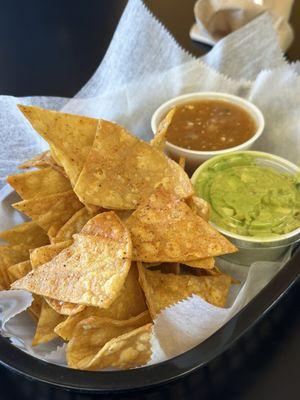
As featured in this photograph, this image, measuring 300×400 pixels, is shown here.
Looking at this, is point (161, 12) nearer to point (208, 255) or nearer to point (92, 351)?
point (208, 255)

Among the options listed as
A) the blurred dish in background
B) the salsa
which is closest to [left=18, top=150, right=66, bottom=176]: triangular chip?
the salsa

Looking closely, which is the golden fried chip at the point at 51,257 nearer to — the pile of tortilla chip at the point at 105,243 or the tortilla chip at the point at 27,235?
the pile of tortilla chip at the point at 105,243

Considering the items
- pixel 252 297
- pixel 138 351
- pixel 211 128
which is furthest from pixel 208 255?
pixel 211 128

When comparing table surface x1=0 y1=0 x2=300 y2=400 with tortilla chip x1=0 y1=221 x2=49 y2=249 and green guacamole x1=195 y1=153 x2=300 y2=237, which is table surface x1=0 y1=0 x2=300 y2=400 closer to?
green guacamole x1=195 y1=153 x2=300 y2=237

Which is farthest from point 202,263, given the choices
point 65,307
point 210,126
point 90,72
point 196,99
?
point 90,72

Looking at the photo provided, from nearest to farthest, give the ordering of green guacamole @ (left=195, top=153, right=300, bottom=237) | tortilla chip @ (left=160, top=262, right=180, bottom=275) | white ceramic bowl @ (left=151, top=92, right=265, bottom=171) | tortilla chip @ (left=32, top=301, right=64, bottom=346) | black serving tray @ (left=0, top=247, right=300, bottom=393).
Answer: black serving tray @ (left=0, top=247, right=300, bottom=393)
tortilla chip @ (left=32, top=301, right=64, bottom=346)
tortilla chip @ (left=160, top=262, right=180, bottom=275)
green guacamole @ (left=195, top=153, right=300, bottom=237)
white ceramic bowl @ (left=151, top=92, right=265, bottom=171)

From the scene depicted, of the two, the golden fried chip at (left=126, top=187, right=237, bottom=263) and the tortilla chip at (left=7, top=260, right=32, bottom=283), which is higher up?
the golden fried chip at (left=126, top=187, right=237, bottom=263)

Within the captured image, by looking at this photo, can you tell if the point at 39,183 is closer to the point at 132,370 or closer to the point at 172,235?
the point at 172,235
